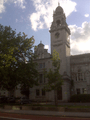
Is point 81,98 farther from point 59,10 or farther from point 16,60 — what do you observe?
point 59,10

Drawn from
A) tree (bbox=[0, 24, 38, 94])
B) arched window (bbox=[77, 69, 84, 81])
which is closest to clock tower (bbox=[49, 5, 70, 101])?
arched window (bbox=[77, 69, 84, 81])

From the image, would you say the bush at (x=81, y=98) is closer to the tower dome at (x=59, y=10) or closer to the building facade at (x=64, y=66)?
the building facade at (x=64, y=66)

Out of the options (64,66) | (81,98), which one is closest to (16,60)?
(64,66)

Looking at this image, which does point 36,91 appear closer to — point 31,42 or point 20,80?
point 20,80

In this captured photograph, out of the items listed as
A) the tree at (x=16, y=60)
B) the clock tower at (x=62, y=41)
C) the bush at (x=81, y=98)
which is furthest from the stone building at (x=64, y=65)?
the tree at (x=16, y=60)

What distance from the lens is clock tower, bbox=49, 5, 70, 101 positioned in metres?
40.3

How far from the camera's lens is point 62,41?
4441 cm

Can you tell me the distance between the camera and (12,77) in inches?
1161

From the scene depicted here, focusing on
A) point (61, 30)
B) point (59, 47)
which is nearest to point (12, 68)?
point (59, 47)

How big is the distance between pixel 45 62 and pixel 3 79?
19.9m

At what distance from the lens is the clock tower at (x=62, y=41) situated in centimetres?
4034

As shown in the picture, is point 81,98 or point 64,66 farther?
point 64,66

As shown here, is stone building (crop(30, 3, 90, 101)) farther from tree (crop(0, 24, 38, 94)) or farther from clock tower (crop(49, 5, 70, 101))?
tree (crop(0, 24, 38, 94))

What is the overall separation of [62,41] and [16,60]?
813 inches
